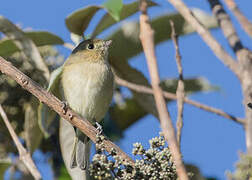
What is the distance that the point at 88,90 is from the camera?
132 inches

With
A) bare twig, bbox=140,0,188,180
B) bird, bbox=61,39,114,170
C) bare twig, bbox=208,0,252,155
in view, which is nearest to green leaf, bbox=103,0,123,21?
bare twig, bbox=208,0,252,155

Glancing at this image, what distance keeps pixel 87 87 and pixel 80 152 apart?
1.74ft

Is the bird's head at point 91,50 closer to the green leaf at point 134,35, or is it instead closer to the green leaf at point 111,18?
the green leaf at point 134,35

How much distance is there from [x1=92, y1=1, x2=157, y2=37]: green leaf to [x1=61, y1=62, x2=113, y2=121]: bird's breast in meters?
0.31

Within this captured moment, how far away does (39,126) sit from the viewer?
114 inches

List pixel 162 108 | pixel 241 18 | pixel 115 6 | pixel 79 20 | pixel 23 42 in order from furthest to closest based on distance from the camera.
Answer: pixel 79 20 → pixel 23 42 → pixel 115 6 → pixel 241 18 → pixel 162 108

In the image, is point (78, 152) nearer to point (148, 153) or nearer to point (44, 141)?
point (44, 141)

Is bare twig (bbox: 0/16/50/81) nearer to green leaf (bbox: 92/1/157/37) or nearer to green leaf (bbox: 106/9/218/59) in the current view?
green leaf (bbox: 92/1/157/37)

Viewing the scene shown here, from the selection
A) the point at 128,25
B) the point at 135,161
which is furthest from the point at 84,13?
the point at 135,161

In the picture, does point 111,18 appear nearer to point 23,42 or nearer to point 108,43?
point 108,43

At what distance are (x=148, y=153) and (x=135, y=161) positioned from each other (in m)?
0.07

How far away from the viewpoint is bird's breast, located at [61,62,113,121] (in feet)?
10.7

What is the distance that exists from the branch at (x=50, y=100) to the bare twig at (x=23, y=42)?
0.88 metres

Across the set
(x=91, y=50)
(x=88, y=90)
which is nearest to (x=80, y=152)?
(x=88, y=90)
